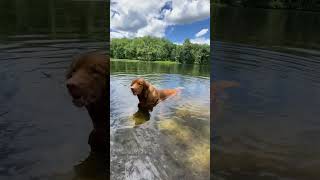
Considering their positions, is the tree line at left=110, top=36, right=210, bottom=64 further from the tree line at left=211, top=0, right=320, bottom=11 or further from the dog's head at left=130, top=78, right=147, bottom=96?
the tree line at left=211, top=0, right=320, bottom=11

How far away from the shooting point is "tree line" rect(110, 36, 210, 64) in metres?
1.55

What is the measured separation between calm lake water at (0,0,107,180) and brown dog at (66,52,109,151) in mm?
98

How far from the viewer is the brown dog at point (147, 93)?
1555 millimetres

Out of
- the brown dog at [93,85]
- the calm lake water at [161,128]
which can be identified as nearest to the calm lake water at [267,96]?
the calm lake water at [161,128]

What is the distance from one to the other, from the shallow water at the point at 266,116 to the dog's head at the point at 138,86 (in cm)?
41

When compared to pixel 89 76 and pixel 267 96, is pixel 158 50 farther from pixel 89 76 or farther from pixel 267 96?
pixel 267 96

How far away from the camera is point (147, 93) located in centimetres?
156

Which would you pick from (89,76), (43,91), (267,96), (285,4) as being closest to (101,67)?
→ (89,76)

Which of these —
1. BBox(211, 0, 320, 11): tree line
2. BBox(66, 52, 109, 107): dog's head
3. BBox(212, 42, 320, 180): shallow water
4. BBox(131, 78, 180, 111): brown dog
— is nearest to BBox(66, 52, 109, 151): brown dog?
BBox(66, 52, 109, 107): dog's head

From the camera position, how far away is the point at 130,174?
1482mm

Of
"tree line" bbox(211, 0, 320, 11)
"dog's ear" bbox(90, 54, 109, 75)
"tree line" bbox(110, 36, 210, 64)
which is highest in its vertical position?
"tree line" bbox(211, 0, 320, 11)

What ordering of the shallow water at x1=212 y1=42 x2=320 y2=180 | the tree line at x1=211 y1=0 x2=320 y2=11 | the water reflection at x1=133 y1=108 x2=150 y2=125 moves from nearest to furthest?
1. the water reflection at x1=133 y1=108 x2=150 y2=125
2. the shallow water at x1=212 y1=42 x2=320 y2=180
3. the tree line at x1=211 y1=0 x2=320 y2=11

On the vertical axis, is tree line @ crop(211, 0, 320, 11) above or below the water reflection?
above

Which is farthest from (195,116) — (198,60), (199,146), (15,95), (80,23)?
(80,23)
